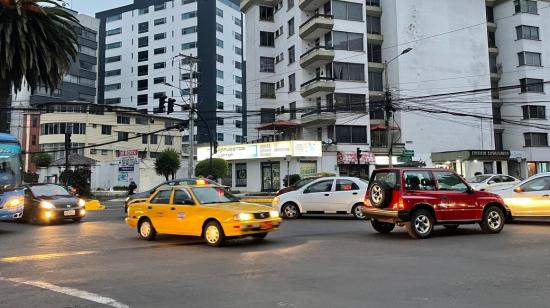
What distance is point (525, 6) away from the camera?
56.8 meters

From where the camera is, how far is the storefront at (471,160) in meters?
47.8

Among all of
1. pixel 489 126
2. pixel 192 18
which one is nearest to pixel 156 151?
pixel 192 18

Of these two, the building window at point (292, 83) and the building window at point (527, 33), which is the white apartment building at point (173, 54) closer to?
the building window at point (292, 83)

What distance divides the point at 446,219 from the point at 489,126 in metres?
45.7

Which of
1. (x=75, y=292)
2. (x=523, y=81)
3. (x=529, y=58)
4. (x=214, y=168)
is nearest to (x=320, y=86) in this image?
(x=214, y=168)

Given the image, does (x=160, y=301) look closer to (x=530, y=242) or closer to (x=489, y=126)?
(x=530, y=242)

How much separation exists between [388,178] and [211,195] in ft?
15.2

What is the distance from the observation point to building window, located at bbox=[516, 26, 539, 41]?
5594 cm

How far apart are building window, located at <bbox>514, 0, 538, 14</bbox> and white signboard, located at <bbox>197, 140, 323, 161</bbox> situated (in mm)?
31238

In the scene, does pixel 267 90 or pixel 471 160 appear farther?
pixel 267 90

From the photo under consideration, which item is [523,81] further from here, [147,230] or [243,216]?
[147,230]

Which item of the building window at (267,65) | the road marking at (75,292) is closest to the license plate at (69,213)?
the road marking at (75,292)

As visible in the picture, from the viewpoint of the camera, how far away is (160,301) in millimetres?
6469

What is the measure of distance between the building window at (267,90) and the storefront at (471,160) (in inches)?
781
